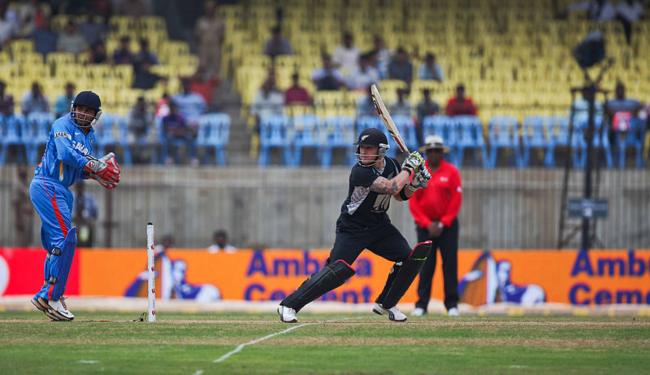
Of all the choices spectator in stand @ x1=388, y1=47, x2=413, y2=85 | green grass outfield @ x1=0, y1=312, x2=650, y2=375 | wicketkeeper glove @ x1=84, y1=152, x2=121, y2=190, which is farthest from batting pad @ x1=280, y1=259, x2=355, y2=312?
spectator in stand @ x1=388, y1=47, x2=413, y2=85

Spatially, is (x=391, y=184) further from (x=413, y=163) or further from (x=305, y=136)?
(x=305, y=136)

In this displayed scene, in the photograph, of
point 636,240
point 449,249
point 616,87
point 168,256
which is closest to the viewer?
point 449,249

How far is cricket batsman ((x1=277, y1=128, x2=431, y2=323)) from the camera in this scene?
13.5m

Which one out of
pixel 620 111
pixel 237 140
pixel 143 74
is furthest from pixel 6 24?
pixel 620 111

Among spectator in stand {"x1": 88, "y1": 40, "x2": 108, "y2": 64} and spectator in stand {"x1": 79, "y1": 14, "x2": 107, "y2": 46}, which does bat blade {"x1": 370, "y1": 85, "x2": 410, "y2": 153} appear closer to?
spectator in stand {"x1": 88, "y1": 40, "x2": 108, "y2": 64}

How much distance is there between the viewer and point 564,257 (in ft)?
72.0

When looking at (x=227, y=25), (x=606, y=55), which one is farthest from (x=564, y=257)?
(x=227, y=25)

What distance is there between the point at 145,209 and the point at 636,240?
28.6 ft

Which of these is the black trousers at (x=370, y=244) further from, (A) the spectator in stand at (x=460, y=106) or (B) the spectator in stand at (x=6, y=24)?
(B) the spectator in stand at (x=6, y=24)

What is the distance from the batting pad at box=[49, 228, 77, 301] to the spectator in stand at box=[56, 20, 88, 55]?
15864mm

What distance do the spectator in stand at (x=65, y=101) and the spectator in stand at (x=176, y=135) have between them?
1.76 m

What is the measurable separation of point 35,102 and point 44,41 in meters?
4.74

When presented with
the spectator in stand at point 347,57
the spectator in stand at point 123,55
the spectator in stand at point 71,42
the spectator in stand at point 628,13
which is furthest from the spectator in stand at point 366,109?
the spectator in stand at point 628,13

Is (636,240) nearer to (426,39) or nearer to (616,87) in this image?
(616,87)
